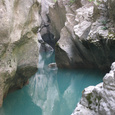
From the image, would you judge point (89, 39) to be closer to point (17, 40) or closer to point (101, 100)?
point (17, 40)

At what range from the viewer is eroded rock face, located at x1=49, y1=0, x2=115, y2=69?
7.86 metres

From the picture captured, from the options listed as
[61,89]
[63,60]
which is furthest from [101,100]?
[63,60]

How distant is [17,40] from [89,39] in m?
4.29

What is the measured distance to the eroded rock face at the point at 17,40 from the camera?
4634mm

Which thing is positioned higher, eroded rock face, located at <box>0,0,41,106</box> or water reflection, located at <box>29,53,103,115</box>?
eroded rock face, located at <box>0,0,41,106</box>

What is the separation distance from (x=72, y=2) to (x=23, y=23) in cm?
929

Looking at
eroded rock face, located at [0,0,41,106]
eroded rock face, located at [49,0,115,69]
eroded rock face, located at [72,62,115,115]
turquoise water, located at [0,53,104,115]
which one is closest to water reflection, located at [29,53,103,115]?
turquoise water, located at [0,53,104,115]

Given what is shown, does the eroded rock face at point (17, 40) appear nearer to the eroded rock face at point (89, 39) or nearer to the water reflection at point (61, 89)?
the water reflection at point (61, 89)

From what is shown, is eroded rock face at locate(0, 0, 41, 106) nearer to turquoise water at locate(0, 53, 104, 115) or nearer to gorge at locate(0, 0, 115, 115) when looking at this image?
gorge at locate(0, 0, 115, 115)

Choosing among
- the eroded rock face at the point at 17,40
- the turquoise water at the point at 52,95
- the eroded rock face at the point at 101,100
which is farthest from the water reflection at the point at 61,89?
the eroded rock face at the point at 101,100

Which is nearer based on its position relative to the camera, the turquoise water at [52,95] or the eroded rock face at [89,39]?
the turquoise water at [52,95]

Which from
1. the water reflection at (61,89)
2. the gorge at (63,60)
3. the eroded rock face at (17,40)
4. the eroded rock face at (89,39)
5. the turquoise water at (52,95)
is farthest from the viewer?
the eroded rock face at (89,39)

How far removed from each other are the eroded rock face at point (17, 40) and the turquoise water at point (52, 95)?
1.94 ft

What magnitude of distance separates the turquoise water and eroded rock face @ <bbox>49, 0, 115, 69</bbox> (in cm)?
74
